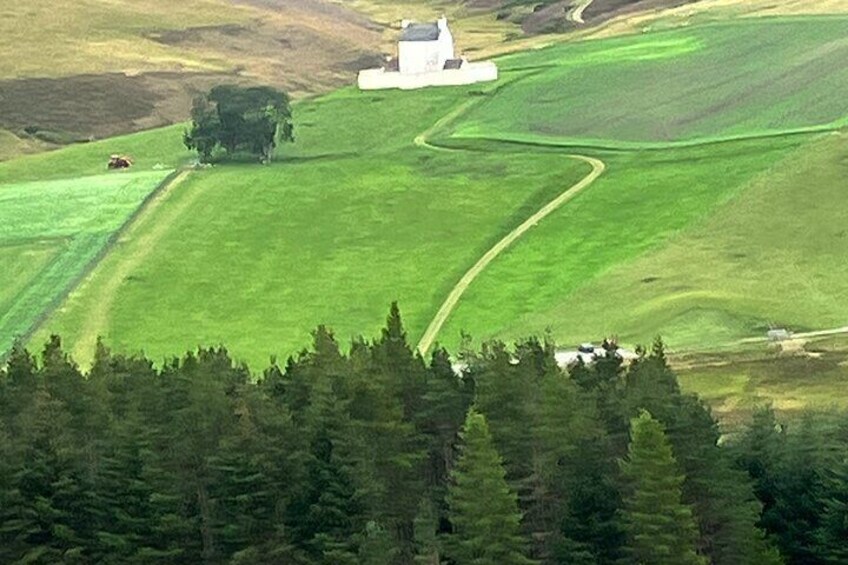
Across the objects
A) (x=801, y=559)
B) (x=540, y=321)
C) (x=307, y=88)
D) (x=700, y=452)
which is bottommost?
(x=801, y=559)

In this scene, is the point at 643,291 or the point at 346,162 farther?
the point at 346,162

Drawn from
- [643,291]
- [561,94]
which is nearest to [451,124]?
[561,94]

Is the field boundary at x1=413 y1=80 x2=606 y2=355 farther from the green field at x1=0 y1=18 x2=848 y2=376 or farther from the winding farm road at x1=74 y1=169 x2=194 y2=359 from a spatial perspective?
the winding farm road at x1=74 y1=169 x2=194 y2=359

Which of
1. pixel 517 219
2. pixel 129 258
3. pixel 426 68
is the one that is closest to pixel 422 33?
pixel 426 68

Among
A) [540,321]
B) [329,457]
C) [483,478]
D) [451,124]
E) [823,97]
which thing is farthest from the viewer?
[451,124]

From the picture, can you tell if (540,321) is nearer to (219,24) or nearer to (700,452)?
(700,452)

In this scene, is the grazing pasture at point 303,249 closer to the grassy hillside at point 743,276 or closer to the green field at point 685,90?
the green field at point 685,90

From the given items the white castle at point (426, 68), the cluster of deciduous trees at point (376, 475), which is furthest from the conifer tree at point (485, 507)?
the white castle at point (426, 68)
